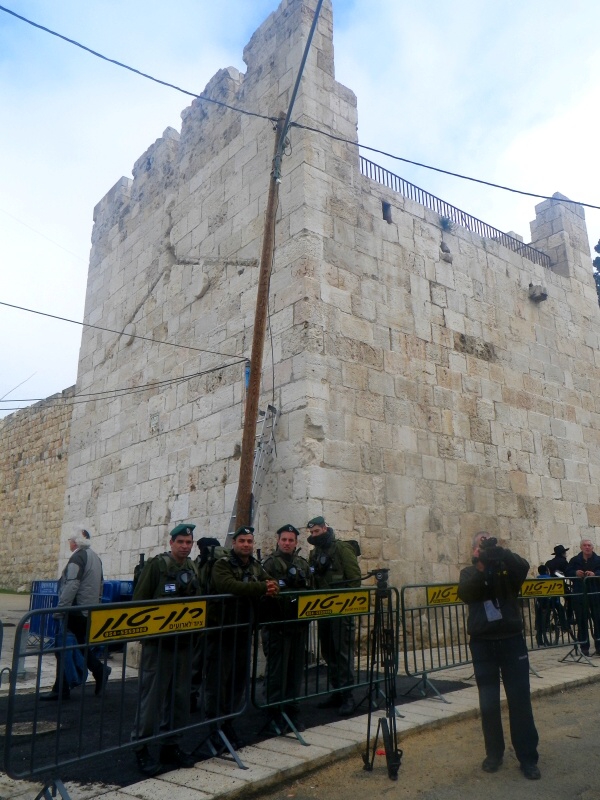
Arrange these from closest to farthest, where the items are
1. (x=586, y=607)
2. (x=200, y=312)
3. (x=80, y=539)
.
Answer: (x=80, y=539), (x=586, y=607), (x=200, y=312)

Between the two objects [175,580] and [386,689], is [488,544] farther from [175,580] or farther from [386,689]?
[175,580]

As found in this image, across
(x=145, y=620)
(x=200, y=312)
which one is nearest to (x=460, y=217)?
(x=200, y=312)

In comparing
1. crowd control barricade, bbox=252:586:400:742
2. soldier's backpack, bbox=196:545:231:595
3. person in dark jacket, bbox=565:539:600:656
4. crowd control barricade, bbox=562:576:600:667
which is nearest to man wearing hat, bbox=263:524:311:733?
crowd control barricade, bbox=252:586:400:742

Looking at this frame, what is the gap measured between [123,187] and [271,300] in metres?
6.69

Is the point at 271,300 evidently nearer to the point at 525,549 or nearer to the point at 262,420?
the point at 262,420

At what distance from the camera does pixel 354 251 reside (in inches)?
358

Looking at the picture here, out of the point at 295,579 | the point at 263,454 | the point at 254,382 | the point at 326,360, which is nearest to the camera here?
the point at 295,579

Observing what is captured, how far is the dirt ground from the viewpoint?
142 inches

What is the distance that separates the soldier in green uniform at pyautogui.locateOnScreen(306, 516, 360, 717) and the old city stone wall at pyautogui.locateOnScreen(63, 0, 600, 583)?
1556 millimetres

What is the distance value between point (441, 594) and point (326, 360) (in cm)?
321

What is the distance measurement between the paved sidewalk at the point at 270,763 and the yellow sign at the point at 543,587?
118 cm

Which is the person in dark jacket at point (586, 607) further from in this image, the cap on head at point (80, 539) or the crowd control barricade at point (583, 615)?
the cap on head at point (80, 539)

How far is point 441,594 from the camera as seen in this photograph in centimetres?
623

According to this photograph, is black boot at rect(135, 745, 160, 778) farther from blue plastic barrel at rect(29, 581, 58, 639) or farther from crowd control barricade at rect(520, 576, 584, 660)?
blue plastic barrel at rect(29, 581, 58, 639)
